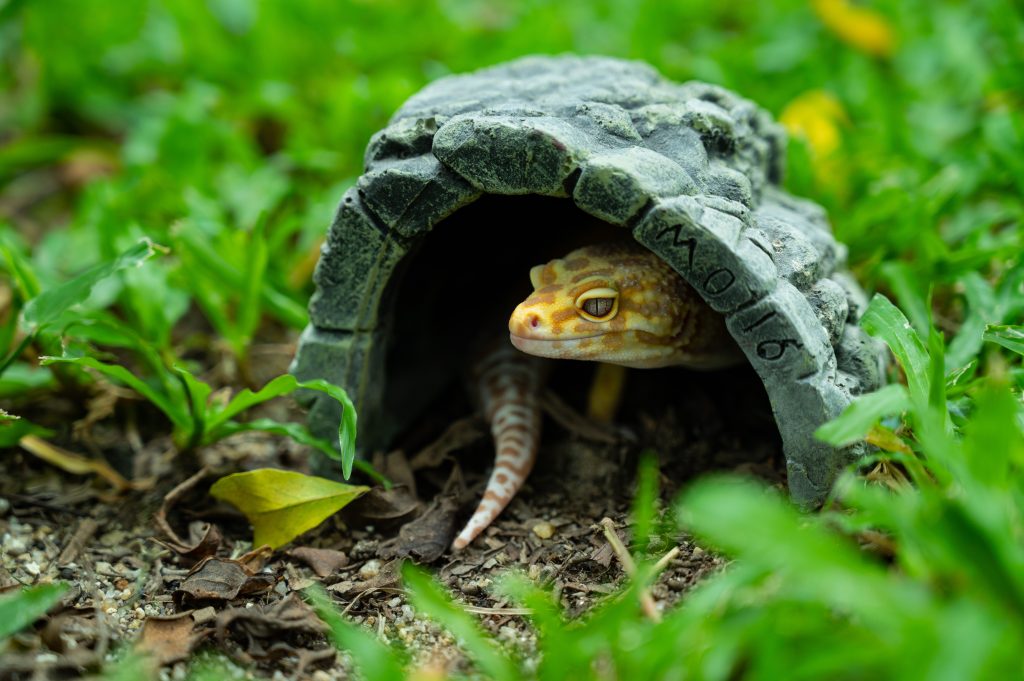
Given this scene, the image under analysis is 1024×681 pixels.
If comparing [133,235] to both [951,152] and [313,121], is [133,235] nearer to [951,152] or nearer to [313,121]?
[313,121]

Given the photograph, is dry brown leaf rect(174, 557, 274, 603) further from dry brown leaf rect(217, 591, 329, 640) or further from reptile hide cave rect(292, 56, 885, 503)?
reptile hide cave rect(292, 56, 885, 503)

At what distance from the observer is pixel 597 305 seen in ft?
9.23

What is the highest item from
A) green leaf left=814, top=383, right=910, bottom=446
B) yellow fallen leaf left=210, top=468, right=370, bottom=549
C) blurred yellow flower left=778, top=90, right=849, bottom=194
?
blurred yellow flower left=778, top=90, right=849, bottom=194

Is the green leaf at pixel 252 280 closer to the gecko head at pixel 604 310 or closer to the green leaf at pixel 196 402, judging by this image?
the green leaf at pixel 196 402

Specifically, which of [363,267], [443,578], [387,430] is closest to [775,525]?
[443,578]

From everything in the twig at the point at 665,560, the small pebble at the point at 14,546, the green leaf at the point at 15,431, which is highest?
the green leaf at the point at 15,431

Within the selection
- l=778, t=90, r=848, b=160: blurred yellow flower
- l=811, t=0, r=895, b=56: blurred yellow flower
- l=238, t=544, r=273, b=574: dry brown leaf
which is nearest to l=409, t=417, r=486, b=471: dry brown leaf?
l=238, t=544, r=273, b=574: dry brown leaf

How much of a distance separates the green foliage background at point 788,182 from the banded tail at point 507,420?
1.93 feet

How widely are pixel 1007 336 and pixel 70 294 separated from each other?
9.62 ft

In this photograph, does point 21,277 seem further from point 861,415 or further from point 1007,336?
point 1007,336

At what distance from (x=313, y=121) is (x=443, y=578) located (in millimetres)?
3051

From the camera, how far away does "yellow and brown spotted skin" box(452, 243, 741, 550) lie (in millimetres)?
2768

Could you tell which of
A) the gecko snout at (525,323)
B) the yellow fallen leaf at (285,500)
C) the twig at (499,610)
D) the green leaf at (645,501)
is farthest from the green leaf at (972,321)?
the yellow fallen leaf at (285,500)

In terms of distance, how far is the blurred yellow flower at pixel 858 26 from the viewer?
17.5 ft
